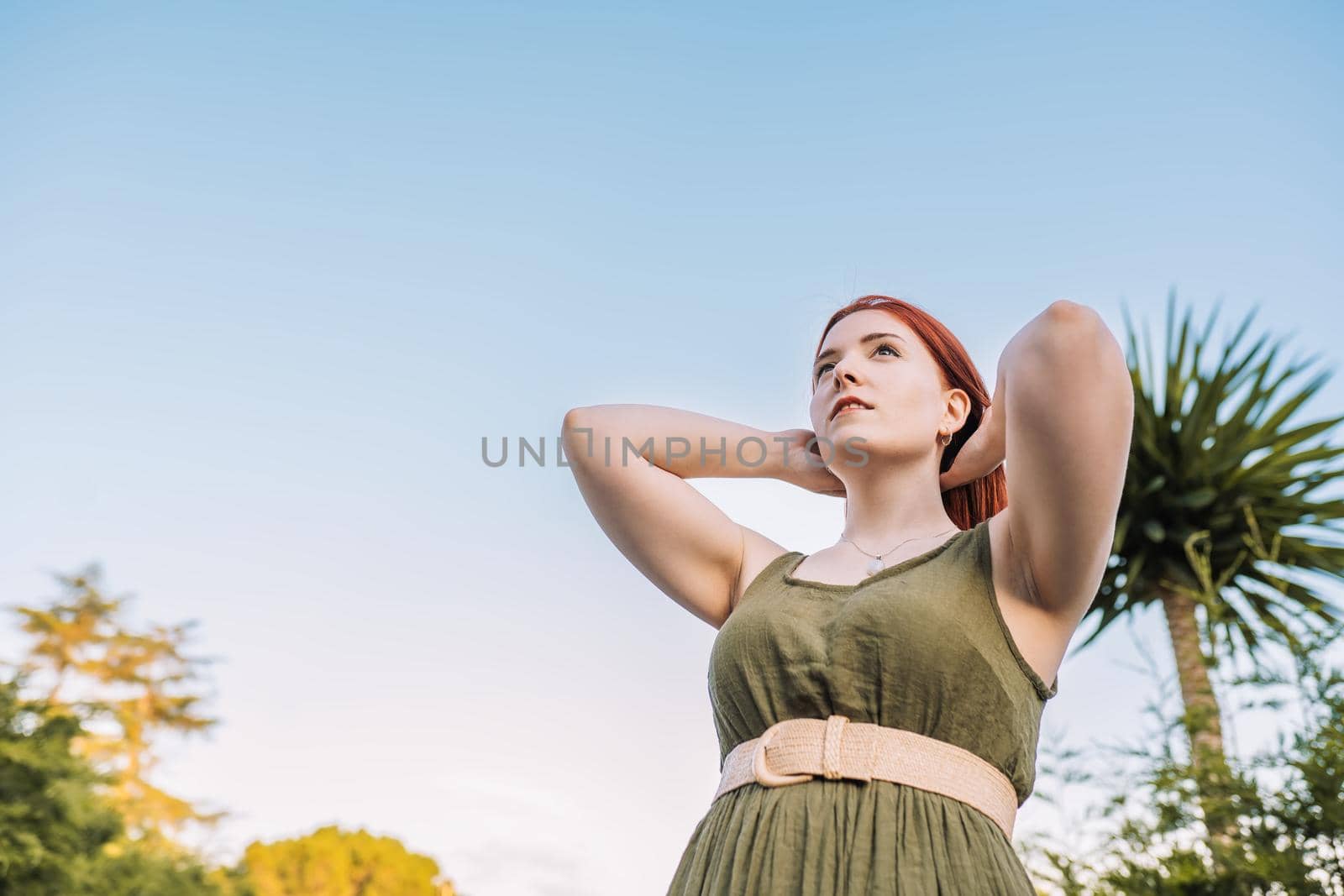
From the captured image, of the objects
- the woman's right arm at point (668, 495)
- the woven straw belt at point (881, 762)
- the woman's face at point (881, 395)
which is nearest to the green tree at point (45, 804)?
the woman's right arm at point (668, 495)

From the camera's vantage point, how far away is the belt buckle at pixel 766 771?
5.00 feet

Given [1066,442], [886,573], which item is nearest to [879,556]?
[886,573]

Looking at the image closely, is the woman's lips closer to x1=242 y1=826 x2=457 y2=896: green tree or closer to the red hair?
the red hair

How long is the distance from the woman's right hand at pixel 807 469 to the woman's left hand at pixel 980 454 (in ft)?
0.68

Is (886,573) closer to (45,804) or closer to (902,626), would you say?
(902,626)

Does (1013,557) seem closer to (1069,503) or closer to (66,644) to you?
(1069,503)

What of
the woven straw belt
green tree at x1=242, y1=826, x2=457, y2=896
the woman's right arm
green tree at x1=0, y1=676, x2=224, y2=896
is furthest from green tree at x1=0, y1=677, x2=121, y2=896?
green tree at x1=242, y1=826, x2=457, y2=896

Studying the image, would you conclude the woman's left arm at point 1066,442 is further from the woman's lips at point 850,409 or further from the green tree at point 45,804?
the green tree at point 45,804

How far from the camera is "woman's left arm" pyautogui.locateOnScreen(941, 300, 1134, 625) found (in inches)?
57.4

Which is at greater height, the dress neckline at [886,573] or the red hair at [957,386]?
the red hair at [957,386]

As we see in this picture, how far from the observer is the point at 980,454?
1.93m

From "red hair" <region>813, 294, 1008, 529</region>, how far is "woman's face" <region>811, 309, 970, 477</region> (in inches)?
1.0

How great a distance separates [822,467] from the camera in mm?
2102

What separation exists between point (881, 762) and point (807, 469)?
0.73m
